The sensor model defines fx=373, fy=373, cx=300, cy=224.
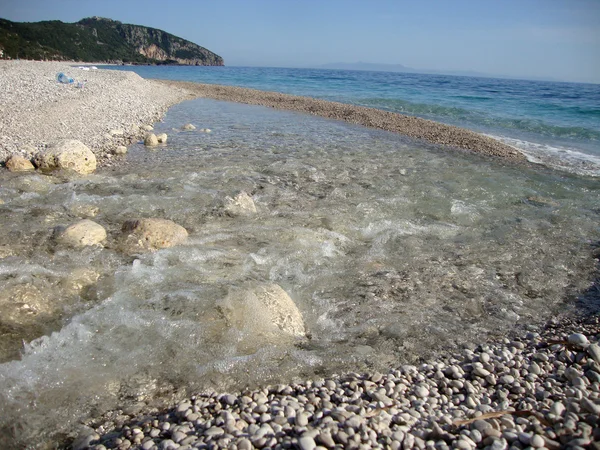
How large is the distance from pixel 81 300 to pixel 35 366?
108 cm

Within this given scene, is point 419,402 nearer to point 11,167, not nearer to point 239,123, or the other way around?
point 11,167

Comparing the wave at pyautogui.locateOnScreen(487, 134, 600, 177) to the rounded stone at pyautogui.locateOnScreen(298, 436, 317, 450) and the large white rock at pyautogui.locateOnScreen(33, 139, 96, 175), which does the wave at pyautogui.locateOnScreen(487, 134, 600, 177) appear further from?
the large white rock at pyautogui.locateOnScreen(33, 139, 96, 175)

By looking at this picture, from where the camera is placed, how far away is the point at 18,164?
8305 millimetres

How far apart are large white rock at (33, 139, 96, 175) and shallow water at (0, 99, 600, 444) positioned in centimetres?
52

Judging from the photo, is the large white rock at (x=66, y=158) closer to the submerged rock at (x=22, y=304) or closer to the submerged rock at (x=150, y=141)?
the submerged rock at (x=150, y=141)

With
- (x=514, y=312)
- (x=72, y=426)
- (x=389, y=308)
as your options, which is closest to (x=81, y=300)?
(x=72, y=426)

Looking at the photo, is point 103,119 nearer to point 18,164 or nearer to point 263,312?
point 18,164

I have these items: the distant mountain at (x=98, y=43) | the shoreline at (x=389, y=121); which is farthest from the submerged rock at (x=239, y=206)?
the distant mountain at (x=98, y=43)

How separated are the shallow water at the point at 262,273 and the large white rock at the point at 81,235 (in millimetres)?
163

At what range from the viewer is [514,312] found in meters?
4.47

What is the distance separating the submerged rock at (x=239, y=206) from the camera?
7047mm

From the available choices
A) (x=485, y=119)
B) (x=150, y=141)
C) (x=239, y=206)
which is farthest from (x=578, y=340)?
(x=485, y=119)

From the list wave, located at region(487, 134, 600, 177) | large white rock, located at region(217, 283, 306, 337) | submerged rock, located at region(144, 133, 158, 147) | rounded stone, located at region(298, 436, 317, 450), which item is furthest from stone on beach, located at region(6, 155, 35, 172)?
wave, located at region(487, 134, 600, 177)

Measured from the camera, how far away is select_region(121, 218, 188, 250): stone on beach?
5441mm
